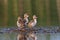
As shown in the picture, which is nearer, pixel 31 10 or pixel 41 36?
pixel 41 36

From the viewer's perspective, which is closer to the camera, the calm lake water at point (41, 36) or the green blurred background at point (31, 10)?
the calm lake water at point (41, 36)

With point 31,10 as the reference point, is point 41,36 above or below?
below

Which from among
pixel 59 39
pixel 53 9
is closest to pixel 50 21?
pixel 53 9

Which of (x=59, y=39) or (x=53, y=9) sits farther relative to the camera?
(x=53, y=9)

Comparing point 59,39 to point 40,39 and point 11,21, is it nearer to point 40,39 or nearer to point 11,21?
point 40,39

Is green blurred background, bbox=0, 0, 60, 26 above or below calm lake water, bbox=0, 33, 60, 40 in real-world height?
above

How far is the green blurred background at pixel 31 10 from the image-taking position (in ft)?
15.3

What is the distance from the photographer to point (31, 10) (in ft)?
15.9

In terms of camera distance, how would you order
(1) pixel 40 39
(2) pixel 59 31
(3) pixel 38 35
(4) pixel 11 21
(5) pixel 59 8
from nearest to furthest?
(1) pixel 40 39 < (3) pixel 38 35 < (2) pixel 59 31 < (4) pixel 11 21 < (5) pixel 59 8

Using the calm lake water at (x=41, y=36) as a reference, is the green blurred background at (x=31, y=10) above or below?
above

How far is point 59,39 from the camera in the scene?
8.02 ft

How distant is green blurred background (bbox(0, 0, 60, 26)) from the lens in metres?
4.68

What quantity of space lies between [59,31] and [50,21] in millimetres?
1819

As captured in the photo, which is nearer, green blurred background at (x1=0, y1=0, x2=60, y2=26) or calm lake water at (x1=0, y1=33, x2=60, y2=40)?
calm lake water at (x1=0, y1=33, x2=60, y2=40)
